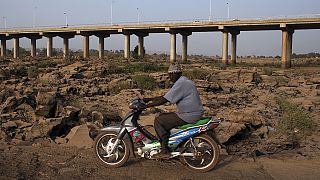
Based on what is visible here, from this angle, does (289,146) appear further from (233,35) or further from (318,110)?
(233,35)

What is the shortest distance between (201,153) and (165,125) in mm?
763

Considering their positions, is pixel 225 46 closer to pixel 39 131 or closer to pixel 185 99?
pixel 39 131

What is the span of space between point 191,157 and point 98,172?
158 cm

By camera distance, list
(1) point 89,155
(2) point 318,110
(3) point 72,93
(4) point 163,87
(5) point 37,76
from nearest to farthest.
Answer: (1) point 89,155 < (2) point 318,110 < (3) point 72,93 < (4) point 163,87 < (5) point 37,76

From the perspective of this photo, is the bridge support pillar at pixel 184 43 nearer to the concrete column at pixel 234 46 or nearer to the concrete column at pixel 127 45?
the concrete column at pixel 234 46

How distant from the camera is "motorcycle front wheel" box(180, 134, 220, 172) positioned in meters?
6.48

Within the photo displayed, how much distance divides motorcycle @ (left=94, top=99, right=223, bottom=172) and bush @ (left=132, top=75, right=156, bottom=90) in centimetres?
1210

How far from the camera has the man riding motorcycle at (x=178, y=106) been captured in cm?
638

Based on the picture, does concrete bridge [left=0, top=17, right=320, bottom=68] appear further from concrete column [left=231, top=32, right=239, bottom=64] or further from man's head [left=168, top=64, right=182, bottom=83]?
man's head [left=168, top=64, right=182, bottom=83]

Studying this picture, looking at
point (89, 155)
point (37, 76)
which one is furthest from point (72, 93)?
point (89, 155)

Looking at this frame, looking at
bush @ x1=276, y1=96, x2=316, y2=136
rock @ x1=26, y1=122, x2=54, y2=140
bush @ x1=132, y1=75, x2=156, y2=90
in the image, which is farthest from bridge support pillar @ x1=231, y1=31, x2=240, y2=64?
rock @ x1=26, y1=122, x2=54, y2=140

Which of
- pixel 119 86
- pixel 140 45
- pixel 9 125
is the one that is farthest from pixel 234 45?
pixel 9 125

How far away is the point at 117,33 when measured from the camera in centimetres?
5569

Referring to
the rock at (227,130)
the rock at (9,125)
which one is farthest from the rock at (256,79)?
the rock at (9,125)
